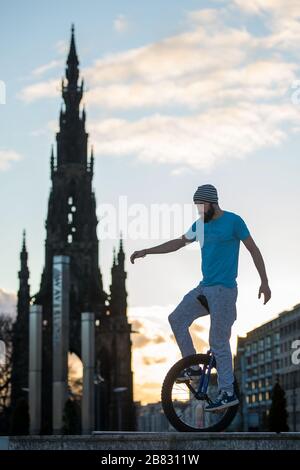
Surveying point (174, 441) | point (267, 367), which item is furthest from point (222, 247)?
point (267, 367)

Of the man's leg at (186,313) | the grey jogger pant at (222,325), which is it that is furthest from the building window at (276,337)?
the grey jogger pant at (222,325)

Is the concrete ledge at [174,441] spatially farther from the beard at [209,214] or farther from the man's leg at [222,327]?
the beard at [209,214]

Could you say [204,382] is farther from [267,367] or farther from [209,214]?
[267,367]

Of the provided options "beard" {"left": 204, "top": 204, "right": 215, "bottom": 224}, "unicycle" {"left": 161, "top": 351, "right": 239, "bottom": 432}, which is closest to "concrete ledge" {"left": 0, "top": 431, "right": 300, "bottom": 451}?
"unicycle" {"left": 161, "top": 351, "right": 239, "bottom": 432}

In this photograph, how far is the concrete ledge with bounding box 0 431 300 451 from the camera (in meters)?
8.32

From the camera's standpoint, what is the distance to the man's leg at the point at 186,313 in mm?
10180

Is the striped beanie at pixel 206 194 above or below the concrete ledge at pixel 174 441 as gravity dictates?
above

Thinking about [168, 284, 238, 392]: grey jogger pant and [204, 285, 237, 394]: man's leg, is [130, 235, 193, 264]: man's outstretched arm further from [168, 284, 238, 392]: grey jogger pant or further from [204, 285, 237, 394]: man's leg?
[204, 285, 237, 394]: man's leg

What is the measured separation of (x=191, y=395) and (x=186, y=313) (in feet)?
2.62

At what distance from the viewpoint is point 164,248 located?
424 inches

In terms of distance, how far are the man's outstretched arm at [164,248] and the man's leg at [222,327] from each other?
2.62 feet
